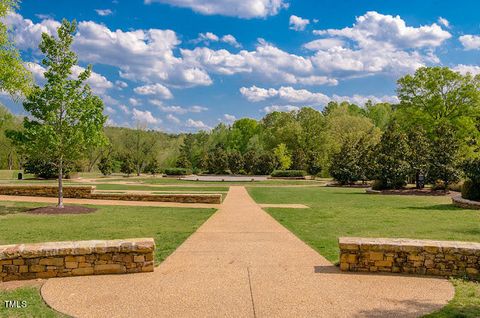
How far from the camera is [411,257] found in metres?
6.84

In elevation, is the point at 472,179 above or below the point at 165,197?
above

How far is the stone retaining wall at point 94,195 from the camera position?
19.7m

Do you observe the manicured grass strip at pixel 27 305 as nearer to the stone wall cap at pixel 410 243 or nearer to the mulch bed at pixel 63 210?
the stone wall cap at pixel 410 243

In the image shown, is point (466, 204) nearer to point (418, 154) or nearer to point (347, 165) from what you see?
point (418, 154)

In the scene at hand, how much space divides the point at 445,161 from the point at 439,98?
18.9 m

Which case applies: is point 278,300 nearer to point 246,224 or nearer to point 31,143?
point 246,224

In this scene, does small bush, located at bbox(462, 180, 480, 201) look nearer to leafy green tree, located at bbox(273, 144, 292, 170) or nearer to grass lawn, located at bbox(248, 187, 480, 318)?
grass lawn, located at bbox(248, 187, 480, 318)

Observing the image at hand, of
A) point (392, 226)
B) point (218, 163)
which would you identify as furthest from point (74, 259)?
point (218, 163)

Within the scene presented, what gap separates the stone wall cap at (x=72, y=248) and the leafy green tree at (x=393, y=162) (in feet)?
73.8

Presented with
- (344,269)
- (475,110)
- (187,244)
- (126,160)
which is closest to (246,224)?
(187,244)

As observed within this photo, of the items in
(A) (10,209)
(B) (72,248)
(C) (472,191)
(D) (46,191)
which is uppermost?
(C) (472,191)

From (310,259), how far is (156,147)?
61.7 m

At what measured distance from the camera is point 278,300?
18.3 ft

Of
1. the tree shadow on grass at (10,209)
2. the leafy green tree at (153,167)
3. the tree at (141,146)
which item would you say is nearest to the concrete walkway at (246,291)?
the tree shadow on grass at (10,209)
